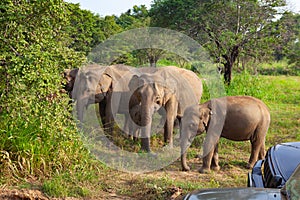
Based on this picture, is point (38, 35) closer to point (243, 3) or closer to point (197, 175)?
point (197, 175)

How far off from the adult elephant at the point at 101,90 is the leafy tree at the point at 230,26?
5.11 meters

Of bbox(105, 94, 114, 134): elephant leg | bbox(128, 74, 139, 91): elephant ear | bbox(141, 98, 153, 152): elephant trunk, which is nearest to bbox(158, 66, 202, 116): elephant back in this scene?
bbox(128, 74, 139, 91): elephant ear

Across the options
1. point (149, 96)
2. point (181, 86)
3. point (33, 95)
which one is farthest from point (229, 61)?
point (33, 95)

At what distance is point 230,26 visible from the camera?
47.0 ft

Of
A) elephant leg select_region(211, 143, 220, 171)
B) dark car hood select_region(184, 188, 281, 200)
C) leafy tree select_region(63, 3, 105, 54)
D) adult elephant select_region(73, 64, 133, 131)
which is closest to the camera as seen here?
dark car hood select_region(184, 188, 281, 200)

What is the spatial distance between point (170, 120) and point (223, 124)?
4.83 ft

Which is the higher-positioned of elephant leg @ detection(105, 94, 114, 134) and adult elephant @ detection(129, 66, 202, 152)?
adult elephant @ detection(129, 66, 202, 152)

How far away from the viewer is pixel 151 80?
782cm

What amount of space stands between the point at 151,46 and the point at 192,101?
8.21m

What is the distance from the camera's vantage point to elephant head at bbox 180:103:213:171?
264 inches

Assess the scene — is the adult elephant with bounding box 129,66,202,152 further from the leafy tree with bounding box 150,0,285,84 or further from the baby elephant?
the leafy tree with bounding box 150,0,285,84

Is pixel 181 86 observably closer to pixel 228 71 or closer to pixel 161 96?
pixel 161 96

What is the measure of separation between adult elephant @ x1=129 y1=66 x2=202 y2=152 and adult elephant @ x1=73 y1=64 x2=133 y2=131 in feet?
1.95

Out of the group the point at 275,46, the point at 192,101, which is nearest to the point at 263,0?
the point at 275,46
